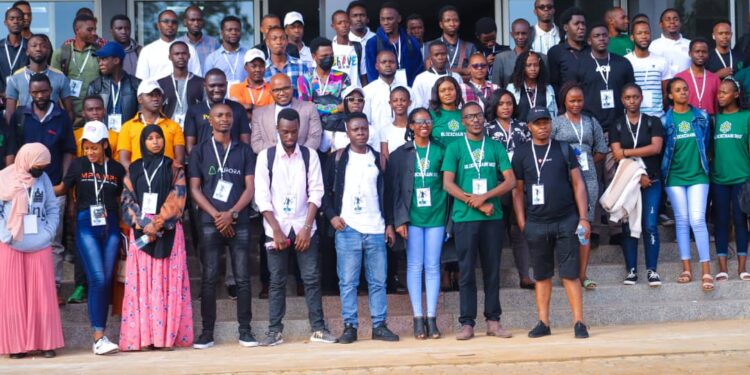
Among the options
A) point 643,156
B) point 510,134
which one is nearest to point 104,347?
point 510,134

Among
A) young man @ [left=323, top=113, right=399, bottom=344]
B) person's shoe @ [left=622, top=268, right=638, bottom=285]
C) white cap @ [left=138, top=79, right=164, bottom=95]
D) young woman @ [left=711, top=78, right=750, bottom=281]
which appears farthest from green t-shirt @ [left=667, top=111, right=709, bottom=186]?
white cap @ [left=138, top=79, right=164, bottom=95]

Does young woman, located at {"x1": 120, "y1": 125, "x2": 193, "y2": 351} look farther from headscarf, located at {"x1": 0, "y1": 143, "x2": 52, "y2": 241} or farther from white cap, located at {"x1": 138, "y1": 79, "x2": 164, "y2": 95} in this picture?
headscarf, located at {"x1": 0, "y1": 143, "x2": 52, "y2": 241}

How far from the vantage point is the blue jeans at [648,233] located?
36.7ft

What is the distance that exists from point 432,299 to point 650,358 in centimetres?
213

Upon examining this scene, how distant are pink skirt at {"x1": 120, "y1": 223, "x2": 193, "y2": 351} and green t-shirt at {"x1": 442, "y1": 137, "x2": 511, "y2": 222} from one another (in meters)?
2.53

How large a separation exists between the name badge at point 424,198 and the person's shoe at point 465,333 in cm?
113

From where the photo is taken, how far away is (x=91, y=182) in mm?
9977

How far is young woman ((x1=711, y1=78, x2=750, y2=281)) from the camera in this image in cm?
1145

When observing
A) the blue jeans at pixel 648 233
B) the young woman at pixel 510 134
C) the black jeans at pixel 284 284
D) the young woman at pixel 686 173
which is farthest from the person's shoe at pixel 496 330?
the young woman at pixel 686 173

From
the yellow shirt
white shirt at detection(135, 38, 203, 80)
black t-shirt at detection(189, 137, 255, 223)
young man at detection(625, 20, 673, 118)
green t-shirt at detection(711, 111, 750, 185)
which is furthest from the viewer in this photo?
young man at detection(625, 20, 673, 118)

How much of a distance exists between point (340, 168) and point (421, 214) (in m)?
0.84

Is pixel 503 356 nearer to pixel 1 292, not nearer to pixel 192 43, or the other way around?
pixel 1 292

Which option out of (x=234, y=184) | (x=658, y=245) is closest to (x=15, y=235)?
(x=234, y=184)

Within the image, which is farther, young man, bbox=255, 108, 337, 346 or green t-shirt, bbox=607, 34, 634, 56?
green t-shirt, bbox=607, 34, 634, 56
